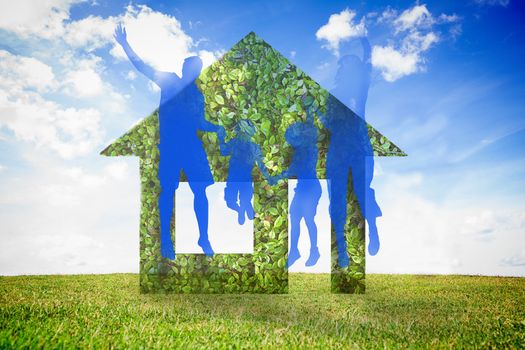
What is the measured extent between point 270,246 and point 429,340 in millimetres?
3926

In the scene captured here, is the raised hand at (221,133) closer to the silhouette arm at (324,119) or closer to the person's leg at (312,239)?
the silhouette arm at (324,119)

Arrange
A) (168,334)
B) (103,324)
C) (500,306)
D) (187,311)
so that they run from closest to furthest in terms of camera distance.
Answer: (168,334)
(103,324)
(187,311)
(500,306)

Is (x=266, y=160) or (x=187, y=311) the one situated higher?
(x=266, y=160)

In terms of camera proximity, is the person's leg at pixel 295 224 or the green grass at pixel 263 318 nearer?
the green grass at pixel 263 318

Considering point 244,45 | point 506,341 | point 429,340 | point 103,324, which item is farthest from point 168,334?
point 244,45

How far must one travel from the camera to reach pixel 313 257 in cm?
952

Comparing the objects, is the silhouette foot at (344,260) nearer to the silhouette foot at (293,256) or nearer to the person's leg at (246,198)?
the silhouette foot at (293,256)

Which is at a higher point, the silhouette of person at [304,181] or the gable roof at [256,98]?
the gable roof at [256,98]

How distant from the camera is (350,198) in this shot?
980 cm

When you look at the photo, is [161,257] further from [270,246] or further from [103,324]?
[103,324]

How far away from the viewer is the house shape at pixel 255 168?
9.70 m

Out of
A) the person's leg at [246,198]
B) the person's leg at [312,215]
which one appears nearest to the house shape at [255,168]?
the person's leg at [246,198]

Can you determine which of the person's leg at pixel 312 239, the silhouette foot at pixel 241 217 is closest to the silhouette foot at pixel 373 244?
the person's leg at pixel 312 239

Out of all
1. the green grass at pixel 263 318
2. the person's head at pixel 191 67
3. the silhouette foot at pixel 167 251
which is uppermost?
the person's head at pixel 191 67
